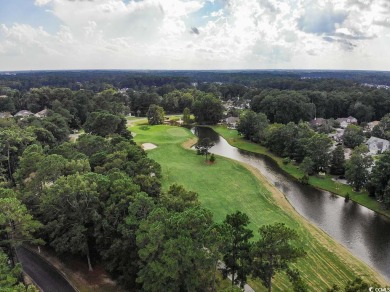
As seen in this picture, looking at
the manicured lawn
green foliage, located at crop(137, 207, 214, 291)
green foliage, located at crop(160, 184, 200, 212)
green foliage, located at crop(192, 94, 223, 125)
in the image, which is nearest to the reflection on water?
the manicured lawn

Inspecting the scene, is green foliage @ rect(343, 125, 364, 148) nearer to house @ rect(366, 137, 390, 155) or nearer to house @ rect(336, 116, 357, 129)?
house @ rect(366, 137, 390, 155)

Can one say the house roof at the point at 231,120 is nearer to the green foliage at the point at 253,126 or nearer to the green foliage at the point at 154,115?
the green foliage at the point at 253,126

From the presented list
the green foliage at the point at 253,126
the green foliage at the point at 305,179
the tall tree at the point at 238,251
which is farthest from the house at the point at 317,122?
the tall tree at the point at 238,251

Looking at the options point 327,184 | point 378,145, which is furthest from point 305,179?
point 378,145

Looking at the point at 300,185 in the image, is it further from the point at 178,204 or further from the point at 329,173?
the point at 178,204

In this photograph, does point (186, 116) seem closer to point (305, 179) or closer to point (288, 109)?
point (288, 109)

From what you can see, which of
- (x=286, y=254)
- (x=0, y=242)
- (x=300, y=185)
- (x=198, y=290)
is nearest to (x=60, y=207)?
(x=0, y=242)
